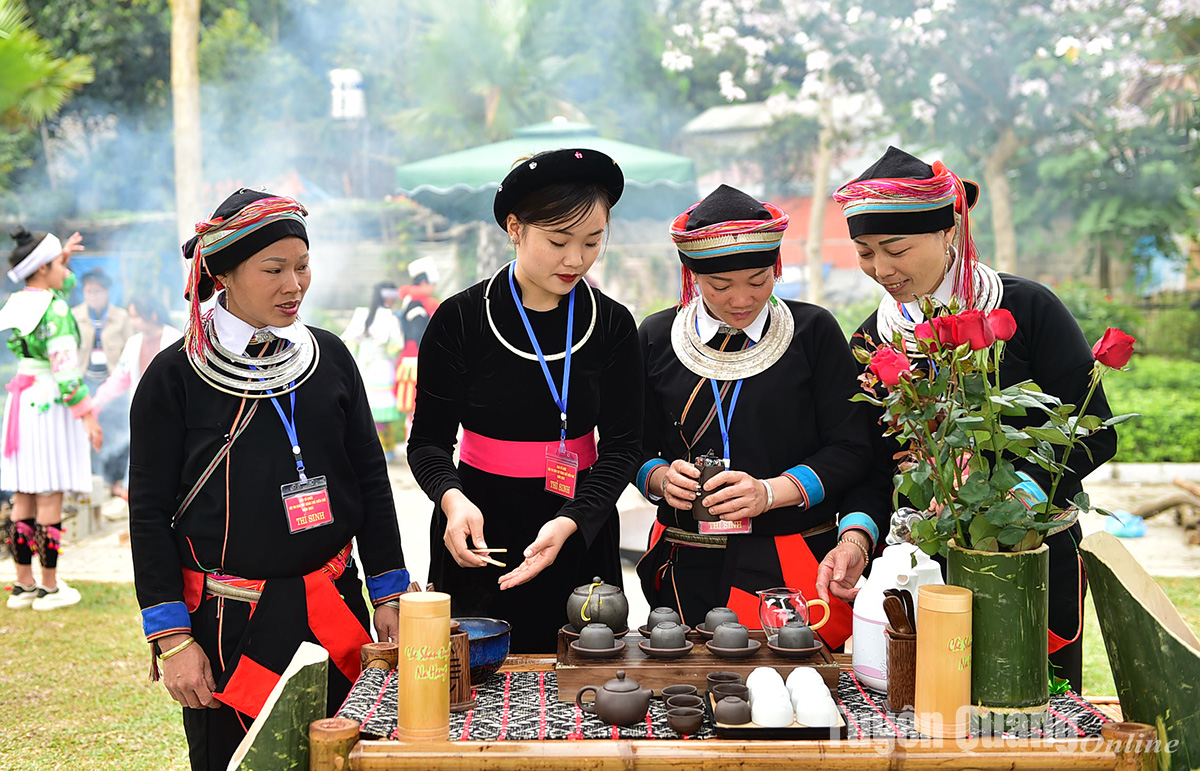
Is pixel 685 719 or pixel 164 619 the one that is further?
pixel 164 619

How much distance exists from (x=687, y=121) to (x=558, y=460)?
1677cm

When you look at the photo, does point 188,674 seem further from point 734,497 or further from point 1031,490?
point 1031,490

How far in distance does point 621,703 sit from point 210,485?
3.37ft

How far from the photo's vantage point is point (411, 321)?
10.1 meters

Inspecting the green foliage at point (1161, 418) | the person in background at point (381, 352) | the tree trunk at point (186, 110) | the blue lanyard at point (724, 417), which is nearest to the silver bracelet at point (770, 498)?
the blue lanyard at point (724, 417)

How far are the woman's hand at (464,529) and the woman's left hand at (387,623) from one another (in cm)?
25

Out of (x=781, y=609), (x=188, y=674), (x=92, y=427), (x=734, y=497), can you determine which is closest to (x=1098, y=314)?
(x=92, y=427)

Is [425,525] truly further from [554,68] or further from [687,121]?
[687,121]

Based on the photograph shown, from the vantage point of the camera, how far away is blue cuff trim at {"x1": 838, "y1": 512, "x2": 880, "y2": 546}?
2.43 m

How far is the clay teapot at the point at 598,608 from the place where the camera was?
209 centimetres

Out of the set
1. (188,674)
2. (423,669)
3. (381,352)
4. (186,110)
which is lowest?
(381,352)

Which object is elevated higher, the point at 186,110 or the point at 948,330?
the point at 186,110

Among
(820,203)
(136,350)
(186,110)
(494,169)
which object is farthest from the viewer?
(820,203)

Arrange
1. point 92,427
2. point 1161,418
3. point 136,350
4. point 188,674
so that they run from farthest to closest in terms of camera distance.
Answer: point 1161,418 < point 136,350 < point 92,427 < point 188,674
